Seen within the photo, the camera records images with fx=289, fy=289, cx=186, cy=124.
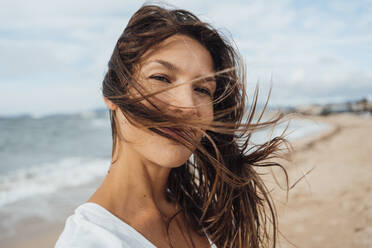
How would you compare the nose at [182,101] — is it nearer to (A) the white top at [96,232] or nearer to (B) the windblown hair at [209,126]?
(B) the windblown hair at [209,126]

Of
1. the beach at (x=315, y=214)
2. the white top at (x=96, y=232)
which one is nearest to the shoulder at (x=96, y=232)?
the white top at (x=96, y=232)

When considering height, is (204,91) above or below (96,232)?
above

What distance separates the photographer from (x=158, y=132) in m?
1.30

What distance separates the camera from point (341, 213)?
4.14m

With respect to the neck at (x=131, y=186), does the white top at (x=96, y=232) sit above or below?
above

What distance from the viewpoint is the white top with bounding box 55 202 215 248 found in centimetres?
101

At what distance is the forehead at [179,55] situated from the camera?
4.43 ft

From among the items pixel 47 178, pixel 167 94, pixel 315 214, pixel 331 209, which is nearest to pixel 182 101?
pixel 167 94

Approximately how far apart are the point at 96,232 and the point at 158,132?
0.48 m

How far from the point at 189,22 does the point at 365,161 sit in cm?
757

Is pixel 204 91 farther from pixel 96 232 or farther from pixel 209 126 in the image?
pixel 96 232

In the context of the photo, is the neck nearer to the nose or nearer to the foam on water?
the nose

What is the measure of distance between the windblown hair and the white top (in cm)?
41

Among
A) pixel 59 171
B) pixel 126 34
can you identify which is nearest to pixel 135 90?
pixel 126 34
